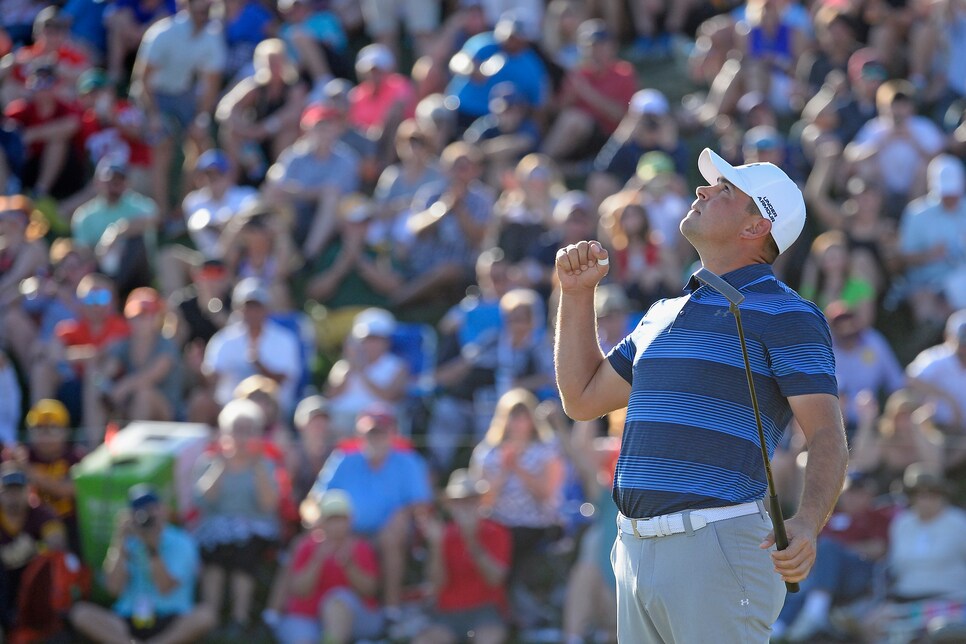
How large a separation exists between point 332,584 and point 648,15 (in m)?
9.18

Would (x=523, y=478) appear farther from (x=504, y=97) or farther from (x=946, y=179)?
(x=504, y=97)

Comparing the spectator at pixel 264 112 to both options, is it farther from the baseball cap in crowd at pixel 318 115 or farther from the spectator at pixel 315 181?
the spectator at pixel 315 181

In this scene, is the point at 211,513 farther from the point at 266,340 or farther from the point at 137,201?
the point at 137,201

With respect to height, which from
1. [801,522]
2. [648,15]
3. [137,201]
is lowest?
[648,15]

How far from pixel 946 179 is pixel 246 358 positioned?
214 inches

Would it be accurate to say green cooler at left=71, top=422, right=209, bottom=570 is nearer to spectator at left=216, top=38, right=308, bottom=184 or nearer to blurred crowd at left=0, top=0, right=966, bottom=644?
blurred crowd at left=0, top=0, right=966, bottom=644

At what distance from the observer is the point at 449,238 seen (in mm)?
12570

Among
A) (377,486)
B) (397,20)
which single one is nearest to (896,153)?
(377,486)

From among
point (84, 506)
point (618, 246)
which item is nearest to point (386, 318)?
point (618, 246)

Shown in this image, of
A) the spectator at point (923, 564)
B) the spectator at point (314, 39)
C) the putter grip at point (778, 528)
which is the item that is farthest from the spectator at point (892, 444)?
the spectator at point (314, 39)

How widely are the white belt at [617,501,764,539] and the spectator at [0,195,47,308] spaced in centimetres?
890

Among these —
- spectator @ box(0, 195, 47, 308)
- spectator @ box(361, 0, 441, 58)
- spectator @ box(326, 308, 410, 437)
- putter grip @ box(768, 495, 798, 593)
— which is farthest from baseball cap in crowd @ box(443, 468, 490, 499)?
spectator @ box(361, 0, 441, 58)

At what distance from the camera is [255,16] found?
614 inches

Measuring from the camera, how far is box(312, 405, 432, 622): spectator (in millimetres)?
9633
